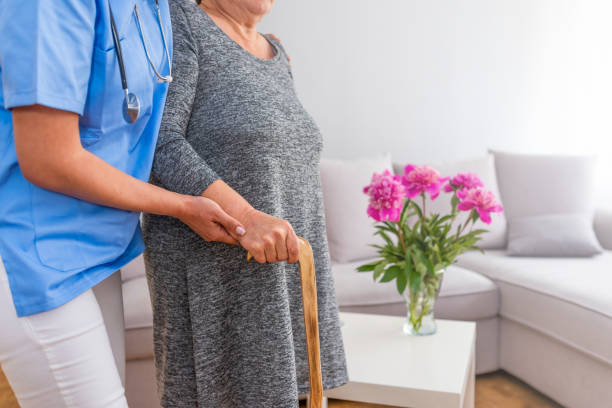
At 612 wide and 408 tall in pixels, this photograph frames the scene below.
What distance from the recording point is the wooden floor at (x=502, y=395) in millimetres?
1876

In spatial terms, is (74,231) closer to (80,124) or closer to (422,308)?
(80,124)

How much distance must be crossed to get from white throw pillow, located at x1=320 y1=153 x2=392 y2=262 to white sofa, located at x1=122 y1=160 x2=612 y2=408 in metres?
0.09

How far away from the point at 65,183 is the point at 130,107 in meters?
0.13

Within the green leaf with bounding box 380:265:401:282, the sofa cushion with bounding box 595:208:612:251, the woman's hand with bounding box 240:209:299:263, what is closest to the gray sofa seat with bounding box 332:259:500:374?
the green leaf with bounding box 380:265:401:282

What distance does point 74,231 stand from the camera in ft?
2.17

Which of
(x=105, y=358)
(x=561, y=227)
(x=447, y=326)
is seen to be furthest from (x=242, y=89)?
(x=561, y=227)

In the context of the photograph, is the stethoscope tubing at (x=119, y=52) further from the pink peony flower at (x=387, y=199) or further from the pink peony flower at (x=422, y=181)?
the pink peony flower at (x=422, y=181)

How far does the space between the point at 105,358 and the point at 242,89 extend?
498 millimetres

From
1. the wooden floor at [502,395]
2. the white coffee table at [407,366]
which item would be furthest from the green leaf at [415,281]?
the wooden floor at [502,395]

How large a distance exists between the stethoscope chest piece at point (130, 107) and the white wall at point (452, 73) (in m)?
2.38

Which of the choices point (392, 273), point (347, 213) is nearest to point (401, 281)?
point (392, 273)

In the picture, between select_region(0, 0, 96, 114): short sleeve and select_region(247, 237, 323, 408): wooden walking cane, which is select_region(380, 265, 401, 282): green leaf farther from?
select_region(0, 0, 96, 114): short sleeve

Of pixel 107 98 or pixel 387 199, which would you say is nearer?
pixel 107 98

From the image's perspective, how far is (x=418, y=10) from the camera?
10.1 ft
